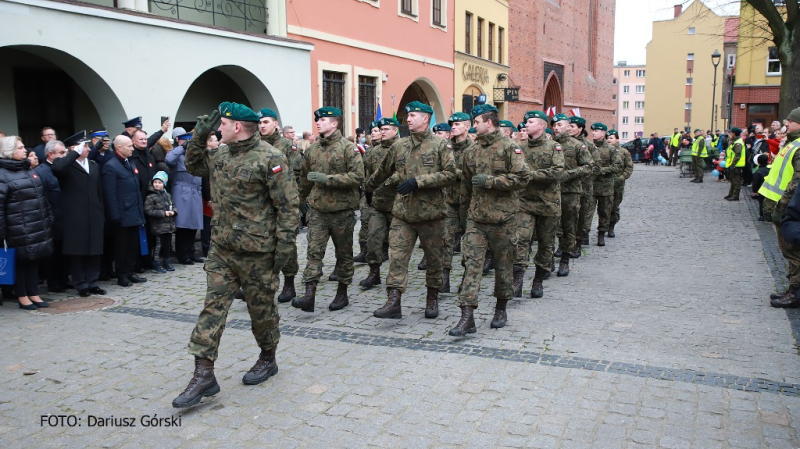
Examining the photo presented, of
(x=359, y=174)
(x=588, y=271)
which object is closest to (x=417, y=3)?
(x=588, y=271)

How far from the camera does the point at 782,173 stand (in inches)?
297

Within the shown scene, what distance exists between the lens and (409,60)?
23.0 meters

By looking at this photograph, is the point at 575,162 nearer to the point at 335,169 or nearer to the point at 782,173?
the point at 782,173

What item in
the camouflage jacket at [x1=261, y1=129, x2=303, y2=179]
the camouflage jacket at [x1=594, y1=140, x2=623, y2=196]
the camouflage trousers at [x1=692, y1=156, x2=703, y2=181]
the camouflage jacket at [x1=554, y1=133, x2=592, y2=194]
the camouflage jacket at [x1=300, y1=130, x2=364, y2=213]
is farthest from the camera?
the camouflage trousers at [x1=692, y1=156, x2=703, y2=181]

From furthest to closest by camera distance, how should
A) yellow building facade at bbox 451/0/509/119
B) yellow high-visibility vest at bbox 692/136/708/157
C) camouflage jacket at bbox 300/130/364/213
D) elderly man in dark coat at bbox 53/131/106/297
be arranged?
yellow building facade at bbox 451/0/509/119 < yellow high-visibility vest at bbox 692/136/708/157 < elderly man in dark coat at bbox 53/131/106/297 < camouflage jacket at bbox 300/130/364/213

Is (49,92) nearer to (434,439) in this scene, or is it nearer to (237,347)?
(237,347)

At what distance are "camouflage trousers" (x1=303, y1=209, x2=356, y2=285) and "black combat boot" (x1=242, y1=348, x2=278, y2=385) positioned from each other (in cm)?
192

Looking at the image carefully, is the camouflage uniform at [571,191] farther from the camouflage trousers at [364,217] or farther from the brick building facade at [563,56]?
the brick building facade at [563,56]

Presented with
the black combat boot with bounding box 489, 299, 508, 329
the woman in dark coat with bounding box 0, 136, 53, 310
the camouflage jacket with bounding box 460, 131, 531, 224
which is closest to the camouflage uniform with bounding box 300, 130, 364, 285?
Result: the camouflage jacket with bounding box 460, 131, 531, 224

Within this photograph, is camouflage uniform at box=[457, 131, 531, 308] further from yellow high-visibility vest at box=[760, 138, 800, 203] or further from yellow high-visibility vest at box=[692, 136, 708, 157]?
yellow high-visibility vest at box=[692, 136, 708, 157]

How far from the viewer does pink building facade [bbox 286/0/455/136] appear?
17.7 m

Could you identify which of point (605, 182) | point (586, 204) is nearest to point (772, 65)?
point (605, 182)

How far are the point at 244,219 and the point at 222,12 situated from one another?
12.3 metres

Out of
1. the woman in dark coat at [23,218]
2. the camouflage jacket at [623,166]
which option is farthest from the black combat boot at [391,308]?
the camouflage jacket at [623,166]
